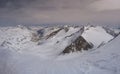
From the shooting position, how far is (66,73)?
65.2 ft

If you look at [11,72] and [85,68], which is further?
[11,72]

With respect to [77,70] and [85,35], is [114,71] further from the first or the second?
[85,35]

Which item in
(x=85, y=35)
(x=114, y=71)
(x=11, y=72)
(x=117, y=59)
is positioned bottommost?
(x=114, y=71)

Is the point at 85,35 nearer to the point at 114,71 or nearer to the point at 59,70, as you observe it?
the point at 59,70

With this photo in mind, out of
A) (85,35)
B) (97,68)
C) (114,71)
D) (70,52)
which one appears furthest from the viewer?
(85,35)

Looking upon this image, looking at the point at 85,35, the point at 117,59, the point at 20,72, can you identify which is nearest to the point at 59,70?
the point at 20,72

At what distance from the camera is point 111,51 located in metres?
22.6

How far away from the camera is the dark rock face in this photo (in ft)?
106

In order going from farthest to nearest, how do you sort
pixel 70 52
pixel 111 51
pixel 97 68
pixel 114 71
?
1. pixel 70 52
2. pixel 111 51
3. pixel 97 68
4. pixel 114 71

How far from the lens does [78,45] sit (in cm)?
3353

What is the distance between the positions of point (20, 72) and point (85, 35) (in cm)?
1689

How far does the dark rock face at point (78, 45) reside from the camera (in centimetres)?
3241

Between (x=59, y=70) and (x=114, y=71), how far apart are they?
578 cm

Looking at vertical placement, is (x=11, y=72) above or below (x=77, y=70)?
above
